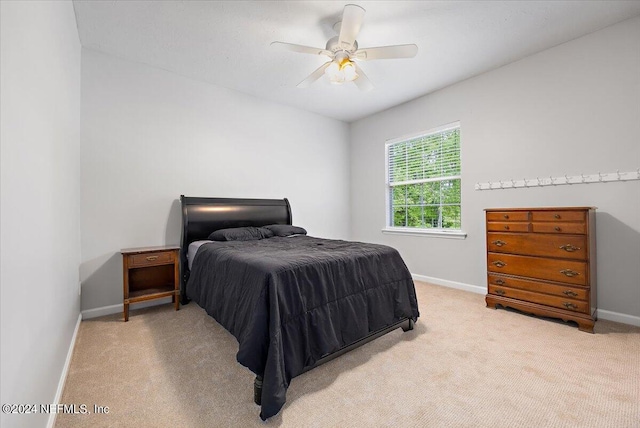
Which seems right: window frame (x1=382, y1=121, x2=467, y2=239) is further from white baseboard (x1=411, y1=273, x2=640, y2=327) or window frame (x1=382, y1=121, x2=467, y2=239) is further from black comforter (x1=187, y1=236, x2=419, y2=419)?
black comforter (x1=187, y1=236, x2=419, y2=419)

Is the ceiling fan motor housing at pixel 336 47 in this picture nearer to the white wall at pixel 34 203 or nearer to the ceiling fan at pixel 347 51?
the ceiling fan at pixel 347 51

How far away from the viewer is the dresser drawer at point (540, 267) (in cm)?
242

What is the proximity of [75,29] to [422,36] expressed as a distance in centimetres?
332

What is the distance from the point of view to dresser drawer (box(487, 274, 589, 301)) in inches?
94.8

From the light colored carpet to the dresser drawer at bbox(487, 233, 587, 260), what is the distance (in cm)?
68

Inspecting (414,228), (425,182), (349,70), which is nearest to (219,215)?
(349,70)

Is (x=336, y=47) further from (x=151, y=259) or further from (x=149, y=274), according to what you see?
(x=149, y=274)

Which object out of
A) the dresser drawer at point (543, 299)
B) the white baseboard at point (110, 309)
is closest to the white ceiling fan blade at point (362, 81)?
the dresser drawer at point (543, 299)

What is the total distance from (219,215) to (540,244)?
362 cm

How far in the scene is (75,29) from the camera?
8.16ft

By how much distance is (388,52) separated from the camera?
92.6 inches

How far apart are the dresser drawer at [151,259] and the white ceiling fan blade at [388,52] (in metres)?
2.79

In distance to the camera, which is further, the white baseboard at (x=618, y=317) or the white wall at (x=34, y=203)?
the white baseboard at (x=618, y=317)

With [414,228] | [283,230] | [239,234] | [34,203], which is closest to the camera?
[34,203]
